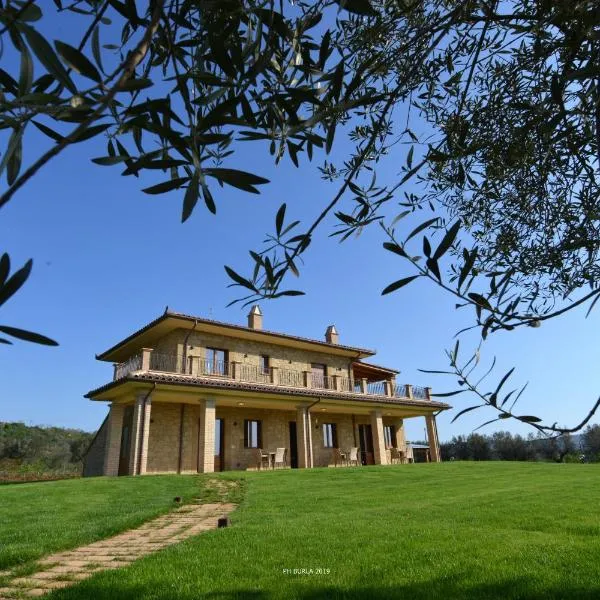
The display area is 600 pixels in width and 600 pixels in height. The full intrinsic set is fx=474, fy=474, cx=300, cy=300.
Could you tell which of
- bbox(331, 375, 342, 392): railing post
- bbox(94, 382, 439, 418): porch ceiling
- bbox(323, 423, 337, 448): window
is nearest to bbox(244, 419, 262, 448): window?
bbox(94, 382, 439, 418): porch ceiling

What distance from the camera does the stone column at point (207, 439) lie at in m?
16.8

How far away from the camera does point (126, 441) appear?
754 inches

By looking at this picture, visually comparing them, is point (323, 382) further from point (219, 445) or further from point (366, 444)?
point (219, 445)

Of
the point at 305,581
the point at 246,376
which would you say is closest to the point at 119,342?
the point at 246,376

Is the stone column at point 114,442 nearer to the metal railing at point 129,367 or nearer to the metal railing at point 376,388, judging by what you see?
the metal railing at point 129,367

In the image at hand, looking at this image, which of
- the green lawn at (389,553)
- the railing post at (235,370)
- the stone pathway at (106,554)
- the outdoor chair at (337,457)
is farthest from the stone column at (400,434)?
the stone pathway at (106,554)

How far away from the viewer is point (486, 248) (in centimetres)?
402

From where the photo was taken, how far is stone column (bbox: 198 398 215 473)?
16.8 meters

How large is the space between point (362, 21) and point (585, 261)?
230 centimetres

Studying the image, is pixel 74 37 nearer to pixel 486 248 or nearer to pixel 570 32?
pixel 570 32

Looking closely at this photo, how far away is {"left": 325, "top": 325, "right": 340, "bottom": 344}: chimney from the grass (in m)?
13.4

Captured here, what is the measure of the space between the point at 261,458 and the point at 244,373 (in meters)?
3.55

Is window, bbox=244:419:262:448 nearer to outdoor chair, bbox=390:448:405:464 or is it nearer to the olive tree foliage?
outdoor chair, bbox=390:448:405:464

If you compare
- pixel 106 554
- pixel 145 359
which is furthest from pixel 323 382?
pixel 106 554
